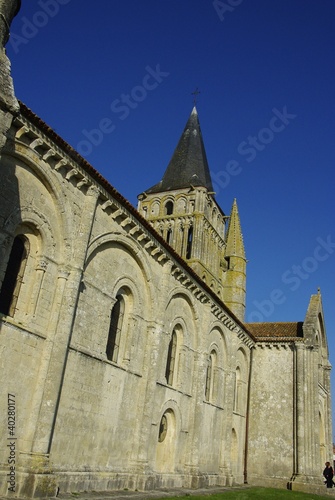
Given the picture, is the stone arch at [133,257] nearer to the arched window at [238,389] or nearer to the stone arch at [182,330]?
the stone arch at [182,330]

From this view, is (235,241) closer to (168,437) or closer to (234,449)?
(234,449)

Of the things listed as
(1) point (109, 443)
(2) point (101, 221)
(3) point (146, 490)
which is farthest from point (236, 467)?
(2) point (101, 221)

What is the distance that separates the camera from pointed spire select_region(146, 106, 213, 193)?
139ft

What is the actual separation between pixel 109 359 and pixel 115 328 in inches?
37.0

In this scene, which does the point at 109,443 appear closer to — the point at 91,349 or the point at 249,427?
the point at 91,349

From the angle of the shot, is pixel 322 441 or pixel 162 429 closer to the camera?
pixel 162 429

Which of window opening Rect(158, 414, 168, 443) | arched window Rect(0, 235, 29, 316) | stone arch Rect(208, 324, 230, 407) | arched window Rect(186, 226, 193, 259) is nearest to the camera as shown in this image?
arched window Rect(0, 235, 29, 316)

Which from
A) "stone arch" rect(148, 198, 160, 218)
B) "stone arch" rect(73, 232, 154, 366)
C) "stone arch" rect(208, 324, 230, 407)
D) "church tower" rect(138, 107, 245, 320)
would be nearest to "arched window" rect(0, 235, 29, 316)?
"stone arch" rect(73, 232, 154, 366)

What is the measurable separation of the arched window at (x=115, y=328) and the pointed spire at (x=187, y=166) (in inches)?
1117

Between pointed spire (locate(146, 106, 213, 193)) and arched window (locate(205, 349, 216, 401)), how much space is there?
75.2ft

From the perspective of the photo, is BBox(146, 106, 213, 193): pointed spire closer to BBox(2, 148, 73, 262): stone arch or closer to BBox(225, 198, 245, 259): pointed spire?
BBox(225, 198, 245, 259): pointed spire

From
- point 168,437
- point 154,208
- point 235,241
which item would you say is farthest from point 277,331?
point 154,208

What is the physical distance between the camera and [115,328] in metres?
13.7

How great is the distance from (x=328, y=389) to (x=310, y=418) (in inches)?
336
